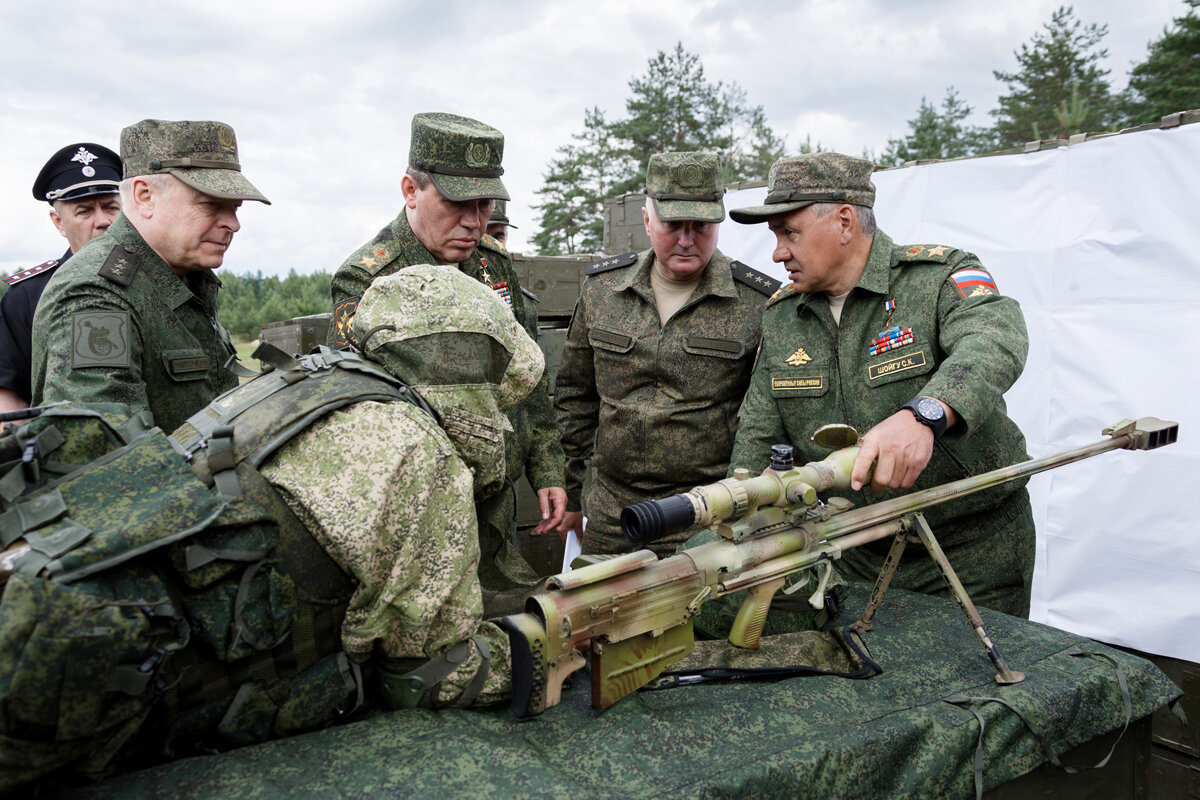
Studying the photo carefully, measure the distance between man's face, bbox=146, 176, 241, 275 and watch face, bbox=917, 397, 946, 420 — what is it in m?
2.14

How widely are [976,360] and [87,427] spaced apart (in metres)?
2.18

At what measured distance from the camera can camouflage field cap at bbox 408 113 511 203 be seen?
9.75ft

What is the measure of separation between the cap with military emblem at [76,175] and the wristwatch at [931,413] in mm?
3513

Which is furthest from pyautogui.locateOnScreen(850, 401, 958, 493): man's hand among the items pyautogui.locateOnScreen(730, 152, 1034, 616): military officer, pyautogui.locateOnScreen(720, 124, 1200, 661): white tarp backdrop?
pyautogui.locateOnScreen(720, 124, 1200, 661): white tarp backdrop

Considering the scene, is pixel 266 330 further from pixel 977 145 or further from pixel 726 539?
pixel 977 145

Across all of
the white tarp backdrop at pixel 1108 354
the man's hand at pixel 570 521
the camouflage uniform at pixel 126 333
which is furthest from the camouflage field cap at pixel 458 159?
the white tarp backdrop at pixel 1108 354

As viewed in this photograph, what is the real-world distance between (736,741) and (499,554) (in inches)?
47.4

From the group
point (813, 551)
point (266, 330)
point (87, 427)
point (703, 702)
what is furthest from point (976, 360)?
point (266, 330)

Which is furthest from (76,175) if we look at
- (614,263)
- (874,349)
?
(874,349)

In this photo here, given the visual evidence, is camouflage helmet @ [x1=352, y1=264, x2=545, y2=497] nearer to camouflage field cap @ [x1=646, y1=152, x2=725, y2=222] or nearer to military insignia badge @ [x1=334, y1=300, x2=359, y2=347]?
military insignia badge @ [x1=334, y1=300, x2=359, y2=347]

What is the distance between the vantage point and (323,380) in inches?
66.1

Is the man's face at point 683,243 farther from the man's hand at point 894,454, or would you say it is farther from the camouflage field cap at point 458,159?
the man's hand at point 894,454

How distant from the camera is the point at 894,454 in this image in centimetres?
198

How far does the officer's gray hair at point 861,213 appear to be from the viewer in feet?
8.87
